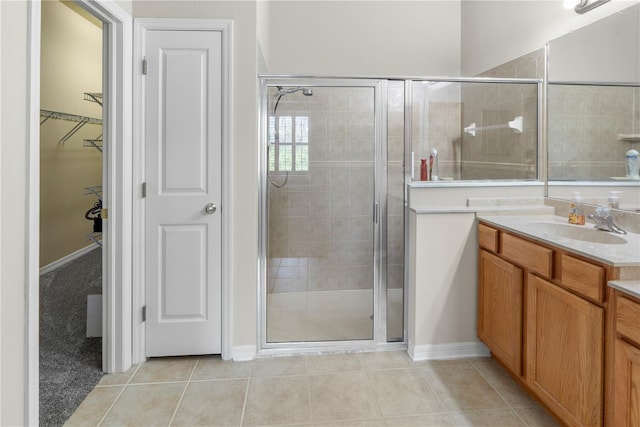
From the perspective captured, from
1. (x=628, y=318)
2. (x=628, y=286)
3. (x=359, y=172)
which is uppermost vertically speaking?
(x=359, y=172)

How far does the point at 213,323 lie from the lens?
2604mm

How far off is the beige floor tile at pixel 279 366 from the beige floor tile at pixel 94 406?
2.41 feet

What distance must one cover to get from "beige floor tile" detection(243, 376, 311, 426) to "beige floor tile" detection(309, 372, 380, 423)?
55 millimetres

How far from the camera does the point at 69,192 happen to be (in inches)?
195

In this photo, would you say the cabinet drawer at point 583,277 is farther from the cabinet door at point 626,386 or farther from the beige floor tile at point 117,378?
the beige floor tile at point 117,378

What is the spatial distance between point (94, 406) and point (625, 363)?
90.5 inches

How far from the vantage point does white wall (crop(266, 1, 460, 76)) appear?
369 centimetres

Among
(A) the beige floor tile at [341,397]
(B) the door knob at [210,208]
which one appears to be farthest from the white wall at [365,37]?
(A) the beige floor tile at [341,397]

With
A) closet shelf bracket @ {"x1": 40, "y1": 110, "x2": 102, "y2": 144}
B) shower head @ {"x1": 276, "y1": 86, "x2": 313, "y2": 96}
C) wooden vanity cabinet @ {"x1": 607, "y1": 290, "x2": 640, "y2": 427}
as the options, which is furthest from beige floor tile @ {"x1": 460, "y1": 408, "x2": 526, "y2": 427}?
closet shelf bracket @ {"x1": 40, "y1": 110, "x2": 102, "y2": 144}

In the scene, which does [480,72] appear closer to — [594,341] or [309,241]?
[309,241]

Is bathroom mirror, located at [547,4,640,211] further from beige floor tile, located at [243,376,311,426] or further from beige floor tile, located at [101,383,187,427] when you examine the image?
beige floor tile, located at [101,383,187,427]

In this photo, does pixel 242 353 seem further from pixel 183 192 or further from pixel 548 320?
pixel 548 320

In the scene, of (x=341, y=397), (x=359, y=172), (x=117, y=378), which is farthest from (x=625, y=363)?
(x=117, y=378)

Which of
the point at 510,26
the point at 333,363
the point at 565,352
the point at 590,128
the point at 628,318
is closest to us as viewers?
the point at 628,318
